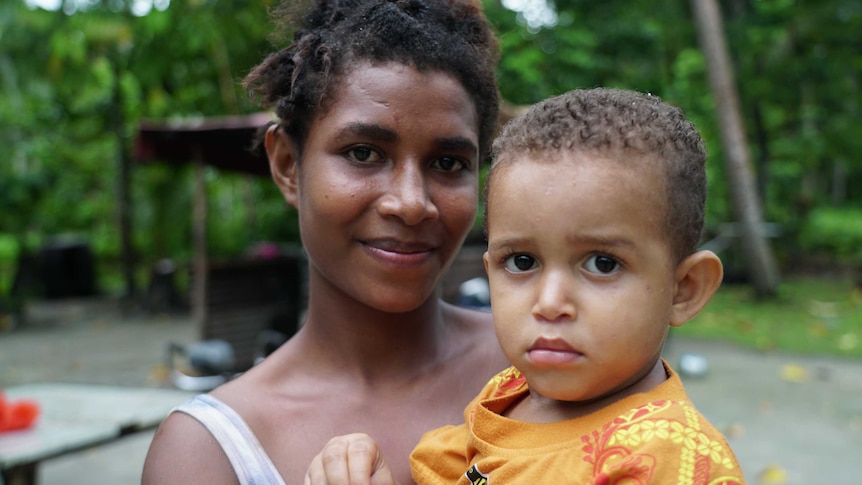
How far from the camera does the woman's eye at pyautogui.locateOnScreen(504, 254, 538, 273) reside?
1294 millimetres

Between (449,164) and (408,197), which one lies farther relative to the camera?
(449,164)

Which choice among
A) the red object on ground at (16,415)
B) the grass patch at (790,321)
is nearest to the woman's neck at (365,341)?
the red object on ground at (16,415)

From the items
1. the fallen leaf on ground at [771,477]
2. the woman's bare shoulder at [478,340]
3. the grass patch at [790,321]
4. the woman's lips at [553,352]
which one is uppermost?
the woman's lips at [553,352]

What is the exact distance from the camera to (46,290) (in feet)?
47.8

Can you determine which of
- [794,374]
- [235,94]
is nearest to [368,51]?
[794,374]

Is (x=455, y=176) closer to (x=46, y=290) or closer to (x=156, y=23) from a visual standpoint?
(x=156, y=23)

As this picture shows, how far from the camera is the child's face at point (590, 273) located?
1.21 meters

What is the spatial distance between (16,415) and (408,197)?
302 cm

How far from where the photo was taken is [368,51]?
5.47 ft

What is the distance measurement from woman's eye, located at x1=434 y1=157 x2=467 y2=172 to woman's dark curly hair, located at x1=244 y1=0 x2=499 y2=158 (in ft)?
0.50

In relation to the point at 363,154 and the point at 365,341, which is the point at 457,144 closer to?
the point at 363,154

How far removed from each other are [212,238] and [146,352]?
531 cm

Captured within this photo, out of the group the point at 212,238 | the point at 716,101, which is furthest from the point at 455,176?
the point at 212,238

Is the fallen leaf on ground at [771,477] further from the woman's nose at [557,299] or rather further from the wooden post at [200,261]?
the woman's nose at [557,299]
